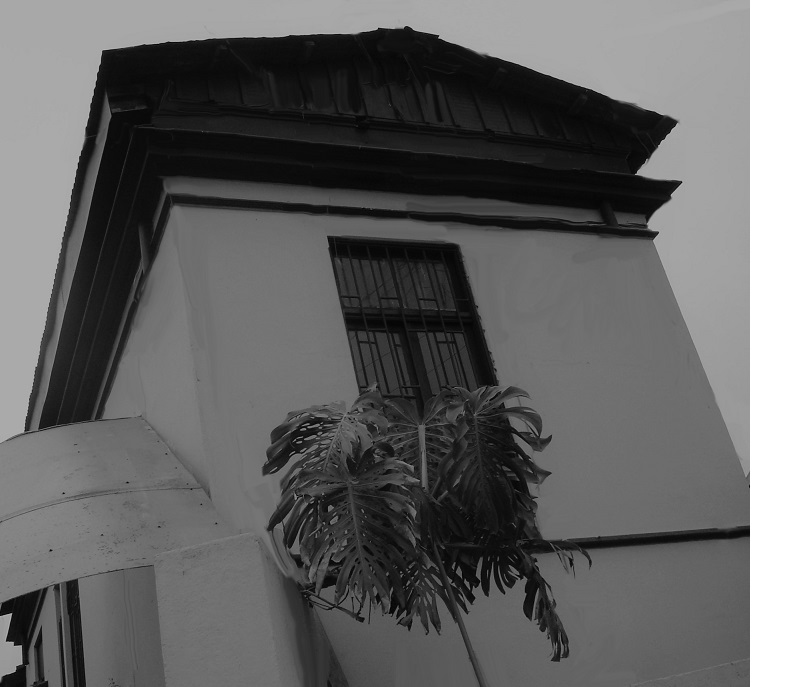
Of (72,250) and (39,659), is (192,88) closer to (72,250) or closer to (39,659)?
(72,250)

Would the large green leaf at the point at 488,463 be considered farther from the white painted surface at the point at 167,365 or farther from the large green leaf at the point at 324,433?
the white painted surface at the point at 167,365

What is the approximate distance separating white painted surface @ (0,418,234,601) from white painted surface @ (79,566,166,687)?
3.16 feet

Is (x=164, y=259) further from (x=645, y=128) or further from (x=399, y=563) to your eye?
(x=645, y=128)

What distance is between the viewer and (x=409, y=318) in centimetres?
709

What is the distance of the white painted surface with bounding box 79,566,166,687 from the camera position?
685 centimetres

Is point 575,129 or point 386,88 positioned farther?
point 575,129

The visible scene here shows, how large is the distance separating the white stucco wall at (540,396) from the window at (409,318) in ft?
0.44

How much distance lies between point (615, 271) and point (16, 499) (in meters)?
5.07

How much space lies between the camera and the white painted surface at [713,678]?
459 cm

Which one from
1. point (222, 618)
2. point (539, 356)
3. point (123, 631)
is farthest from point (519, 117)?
point (222, 618)

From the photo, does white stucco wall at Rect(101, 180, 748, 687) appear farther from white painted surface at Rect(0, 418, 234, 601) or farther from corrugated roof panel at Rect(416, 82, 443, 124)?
corrugated roof panel at Rect(416, 82, 443, 124)

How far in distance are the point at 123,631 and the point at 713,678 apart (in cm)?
484

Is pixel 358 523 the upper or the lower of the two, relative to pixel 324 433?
lower

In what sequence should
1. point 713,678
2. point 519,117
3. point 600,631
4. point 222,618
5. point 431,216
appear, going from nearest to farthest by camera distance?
1. point 222,618
2. point 713,678
3. point 600,631
4. point 431,216
5. point 519,117
